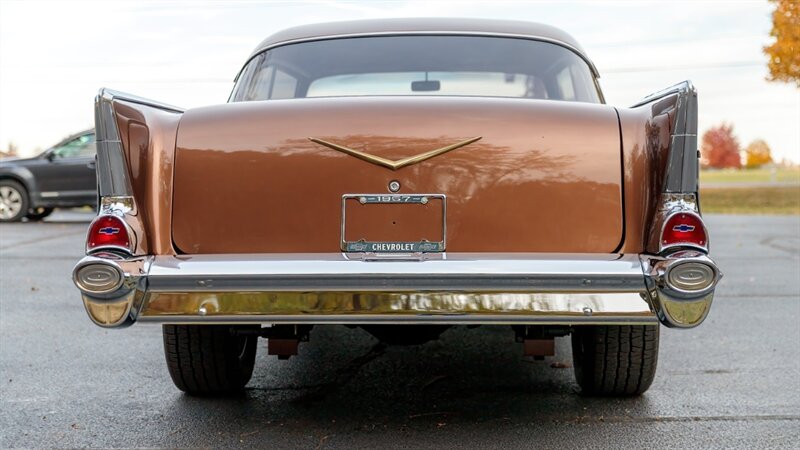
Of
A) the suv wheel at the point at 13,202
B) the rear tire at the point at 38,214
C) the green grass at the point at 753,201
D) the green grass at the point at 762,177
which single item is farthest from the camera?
the green grass at the point at 762,177

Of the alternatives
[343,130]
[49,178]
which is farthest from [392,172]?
[49,178]

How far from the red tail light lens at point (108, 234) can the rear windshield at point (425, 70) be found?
1.22m

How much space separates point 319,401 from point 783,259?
25.0 feet

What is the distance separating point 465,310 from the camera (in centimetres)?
316

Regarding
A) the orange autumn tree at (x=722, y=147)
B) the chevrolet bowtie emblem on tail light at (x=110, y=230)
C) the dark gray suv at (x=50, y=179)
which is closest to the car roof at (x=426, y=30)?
the chevrolet bowtie emblem on tail light at (x=110, y=230)

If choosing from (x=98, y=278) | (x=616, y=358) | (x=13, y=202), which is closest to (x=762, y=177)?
(x=13, y=202)

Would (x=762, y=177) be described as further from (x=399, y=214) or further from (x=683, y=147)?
(x=399, y=214)

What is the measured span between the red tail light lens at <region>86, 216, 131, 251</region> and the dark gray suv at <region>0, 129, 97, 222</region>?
12535 mm

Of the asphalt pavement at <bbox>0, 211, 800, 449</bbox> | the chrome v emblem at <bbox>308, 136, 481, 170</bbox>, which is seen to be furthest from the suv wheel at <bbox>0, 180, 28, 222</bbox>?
the chrome v emblem at <bbox>308, 136, 481, 170</bbox>

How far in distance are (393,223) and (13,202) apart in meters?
14.1

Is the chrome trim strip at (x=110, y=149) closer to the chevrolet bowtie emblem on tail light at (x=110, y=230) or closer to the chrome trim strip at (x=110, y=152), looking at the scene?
the chrome trim strip at (x=110, y=152)

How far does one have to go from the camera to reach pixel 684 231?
3.31 metres

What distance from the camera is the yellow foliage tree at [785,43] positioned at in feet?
87.4

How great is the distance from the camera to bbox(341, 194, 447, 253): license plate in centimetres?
339
